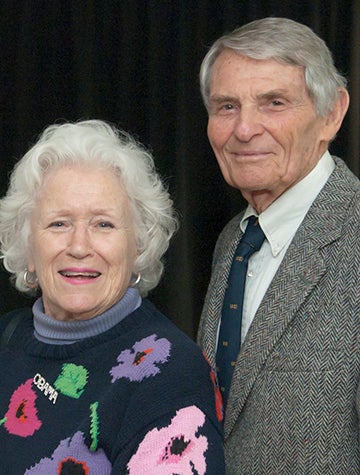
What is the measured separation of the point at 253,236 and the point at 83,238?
720 millimetres

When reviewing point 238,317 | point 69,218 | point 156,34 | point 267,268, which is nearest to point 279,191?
point 267,268

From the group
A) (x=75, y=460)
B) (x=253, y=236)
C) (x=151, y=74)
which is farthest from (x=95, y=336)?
(x=151, y=74)

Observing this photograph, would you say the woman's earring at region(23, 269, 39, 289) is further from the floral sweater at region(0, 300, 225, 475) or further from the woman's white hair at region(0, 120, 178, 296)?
the floral sweater at region(0, 300, 225, 475)

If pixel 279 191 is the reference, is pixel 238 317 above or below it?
below

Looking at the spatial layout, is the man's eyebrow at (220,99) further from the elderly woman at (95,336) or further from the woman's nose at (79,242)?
the woman's nose at (79,242)

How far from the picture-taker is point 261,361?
2141mm

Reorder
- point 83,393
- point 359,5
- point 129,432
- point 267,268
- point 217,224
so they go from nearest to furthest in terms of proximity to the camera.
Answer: point 129,432, point 83,393, point 267,268, point 359,5, point 217,224

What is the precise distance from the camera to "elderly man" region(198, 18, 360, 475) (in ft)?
Result: 6.72

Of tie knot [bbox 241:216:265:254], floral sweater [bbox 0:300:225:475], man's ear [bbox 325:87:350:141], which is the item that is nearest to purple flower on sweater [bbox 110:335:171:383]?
floral sweater [bbox 0:300:225:475]

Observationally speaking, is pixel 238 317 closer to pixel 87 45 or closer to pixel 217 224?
pixel 217 224

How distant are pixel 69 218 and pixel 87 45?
149 centimetres

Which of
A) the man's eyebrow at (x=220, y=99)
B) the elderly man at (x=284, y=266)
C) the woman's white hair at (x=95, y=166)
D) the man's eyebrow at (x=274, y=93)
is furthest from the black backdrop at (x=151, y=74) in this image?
the woman's white hair at (x=95, y=166)

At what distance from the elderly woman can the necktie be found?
377mm

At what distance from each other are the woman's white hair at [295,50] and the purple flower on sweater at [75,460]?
3.91 feet
